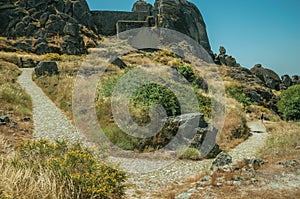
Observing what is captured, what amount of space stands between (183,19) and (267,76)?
47.1ft

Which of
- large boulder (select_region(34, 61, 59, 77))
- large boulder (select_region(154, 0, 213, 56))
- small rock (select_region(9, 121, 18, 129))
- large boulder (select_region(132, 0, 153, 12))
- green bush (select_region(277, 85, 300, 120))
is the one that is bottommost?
small rock (select_region(9, 121, 18, 129))

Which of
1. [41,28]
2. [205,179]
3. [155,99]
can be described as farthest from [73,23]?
[205,179]

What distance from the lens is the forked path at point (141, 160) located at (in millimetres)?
6951

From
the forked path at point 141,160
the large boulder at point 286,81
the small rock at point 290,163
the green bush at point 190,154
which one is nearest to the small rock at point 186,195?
the forked path at point 141,160

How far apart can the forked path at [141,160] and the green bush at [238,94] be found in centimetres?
843

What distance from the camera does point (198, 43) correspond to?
141 ft

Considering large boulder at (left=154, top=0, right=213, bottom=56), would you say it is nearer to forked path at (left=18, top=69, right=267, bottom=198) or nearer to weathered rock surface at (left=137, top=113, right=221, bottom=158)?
forked path at (left=18, top=69, right=267, bottom=198)

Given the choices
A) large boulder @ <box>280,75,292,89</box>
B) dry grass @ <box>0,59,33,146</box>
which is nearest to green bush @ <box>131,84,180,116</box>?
dry grass @ <box>0,59,33,146</box>

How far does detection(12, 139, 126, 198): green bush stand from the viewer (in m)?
4.82

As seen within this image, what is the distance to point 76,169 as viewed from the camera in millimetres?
5262

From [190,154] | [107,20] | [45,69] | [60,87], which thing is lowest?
[190,154]

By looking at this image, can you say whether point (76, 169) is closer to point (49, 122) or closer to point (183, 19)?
point (49, 122)

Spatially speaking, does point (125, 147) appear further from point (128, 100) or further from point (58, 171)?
point (58, 171)

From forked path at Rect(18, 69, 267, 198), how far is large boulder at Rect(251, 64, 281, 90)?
23.1 metres
